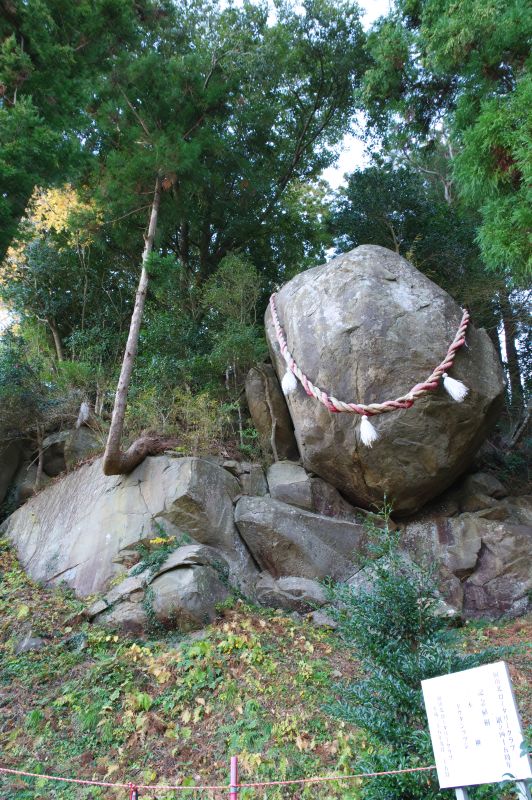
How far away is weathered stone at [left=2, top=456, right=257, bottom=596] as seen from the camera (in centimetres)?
724

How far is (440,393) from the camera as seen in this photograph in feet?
23.4

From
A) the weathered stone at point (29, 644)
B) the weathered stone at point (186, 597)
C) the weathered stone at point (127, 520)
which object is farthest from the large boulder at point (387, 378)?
the weathered stone at point (29, 644)

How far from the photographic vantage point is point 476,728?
99.2 inches

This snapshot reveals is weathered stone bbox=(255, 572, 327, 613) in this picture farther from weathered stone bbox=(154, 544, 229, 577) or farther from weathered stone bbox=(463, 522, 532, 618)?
weathered stone bbox=(463, 522, 532, 618)

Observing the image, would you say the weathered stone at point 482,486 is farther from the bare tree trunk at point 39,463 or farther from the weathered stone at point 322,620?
the bare tree trunk at point 39,463

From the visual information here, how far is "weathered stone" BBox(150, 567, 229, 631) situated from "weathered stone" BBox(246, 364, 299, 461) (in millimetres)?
2792

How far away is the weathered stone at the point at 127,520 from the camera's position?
7242 millimetres

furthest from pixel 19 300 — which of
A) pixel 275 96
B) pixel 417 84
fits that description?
pixel 417 84

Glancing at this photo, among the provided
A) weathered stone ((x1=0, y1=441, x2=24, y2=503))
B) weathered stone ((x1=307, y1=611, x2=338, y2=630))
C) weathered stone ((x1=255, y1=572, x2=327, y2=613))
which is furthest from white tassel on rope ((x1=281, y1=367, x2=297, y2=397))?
weathered stone ((x1=0, y1=441, x2=24, y2=503))

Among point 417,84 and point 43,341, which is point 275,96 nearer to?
point 417,84

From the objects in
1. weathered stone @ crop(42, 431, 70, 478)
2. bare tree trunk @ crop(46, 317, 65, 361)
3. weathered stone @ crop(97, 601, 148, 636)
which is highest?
bare tree trunk @ crop(46, 317, 65, 361)

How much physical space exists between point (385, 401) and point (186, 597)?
133 inches

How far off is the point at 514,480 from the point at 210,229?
8.37 metres

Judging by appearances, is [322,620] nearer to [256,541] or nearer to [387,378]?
[256,541]
